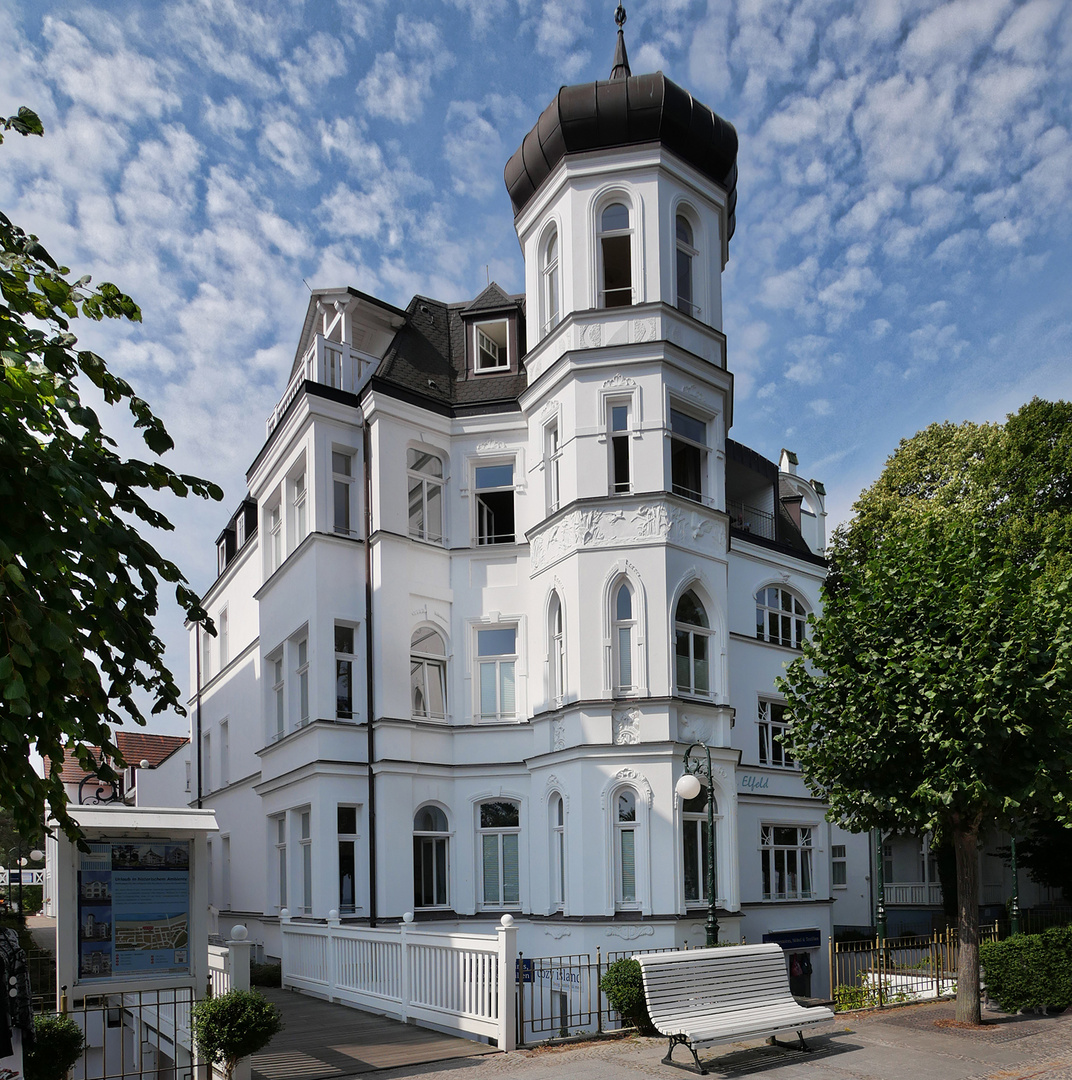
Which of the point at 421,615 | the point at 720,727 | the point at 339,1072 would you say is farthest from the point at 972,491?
the point at 339,1072

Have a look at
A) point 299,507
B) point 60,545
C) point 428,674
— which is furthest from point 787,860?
point 60,545

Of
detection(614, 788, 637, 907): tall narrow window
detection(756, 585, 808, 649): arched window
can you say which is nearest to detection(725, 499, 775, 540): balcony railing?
detection(756, 585, 808, 649): arched window

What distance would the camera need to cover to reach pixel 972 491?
33.8 m

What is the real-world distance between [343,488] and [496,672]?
4965 millimetres

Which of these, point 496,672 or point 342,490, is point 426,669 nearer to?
point 496,672

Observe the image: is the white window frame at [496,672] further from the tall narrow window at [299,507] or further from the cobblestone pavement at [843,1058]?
the cobblestone pavement at [843,1058]

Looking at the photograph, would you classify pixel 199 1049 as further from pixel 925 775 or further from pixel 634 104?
pixel 634 104

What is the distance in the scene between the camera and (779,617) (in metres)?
27.1

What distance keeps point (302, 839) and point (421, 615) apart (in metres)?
5.01

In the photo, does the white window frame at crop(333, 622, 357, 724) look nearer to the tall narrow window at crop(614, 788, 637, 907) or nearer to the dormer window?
the tall narrow window at crop(614, 788, 637, 907)

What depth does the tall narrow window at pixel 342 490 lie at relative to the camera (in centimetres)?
2220

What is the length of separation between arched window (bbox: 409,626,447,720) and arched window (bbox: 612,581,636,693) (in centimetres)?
422

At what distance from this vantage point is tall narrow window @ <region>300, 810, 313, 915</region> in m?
20.9

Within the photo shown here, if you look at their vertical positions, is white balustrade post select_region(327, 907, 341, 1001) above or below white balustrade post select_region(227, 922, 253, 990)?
below
